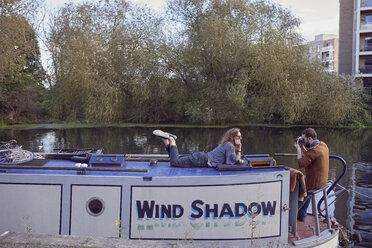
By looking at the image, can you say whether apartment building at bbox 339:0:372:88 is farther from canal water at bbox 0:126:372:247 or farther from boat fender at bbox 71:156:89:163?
boat fender at bbox 71:156:89:163

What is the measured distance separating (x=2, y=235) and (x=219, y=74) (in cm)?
2650

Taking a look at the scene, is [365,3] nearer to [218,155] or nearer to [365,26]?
[365,26]

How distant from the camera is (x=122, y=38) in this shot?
27.4 metres

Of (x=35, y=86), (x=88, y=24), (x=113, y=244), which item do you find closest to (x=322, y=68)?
(x=88, y=24)

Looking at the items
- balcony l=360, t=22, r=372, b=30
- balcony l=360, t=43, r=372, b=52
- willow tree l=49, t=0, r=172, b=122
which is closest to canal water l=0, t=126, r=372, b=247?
willow tree l=49, t=0, r=172, b=122

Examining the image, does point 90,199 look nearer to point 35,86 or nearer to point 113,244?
point 113,244

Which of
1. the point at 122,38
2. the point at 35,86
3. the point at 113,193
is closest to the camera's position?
the point at 113,193

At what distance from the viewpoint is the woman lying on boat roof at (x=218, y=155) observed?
549 centimetres

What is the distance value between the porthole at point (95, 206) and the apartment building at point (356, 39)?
40.2 meters

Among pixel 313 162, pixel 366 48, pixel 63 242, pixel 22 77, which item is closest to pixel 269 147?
pixel 313 162

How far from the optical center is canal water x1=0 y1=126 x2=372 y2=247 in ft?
29.8

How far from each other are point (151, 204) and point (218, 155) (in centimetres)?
128

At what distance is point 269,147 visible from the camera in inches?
722

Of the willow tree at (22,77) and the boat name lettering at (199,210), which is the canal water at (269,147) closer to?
the boat name lettering at (199,210)
